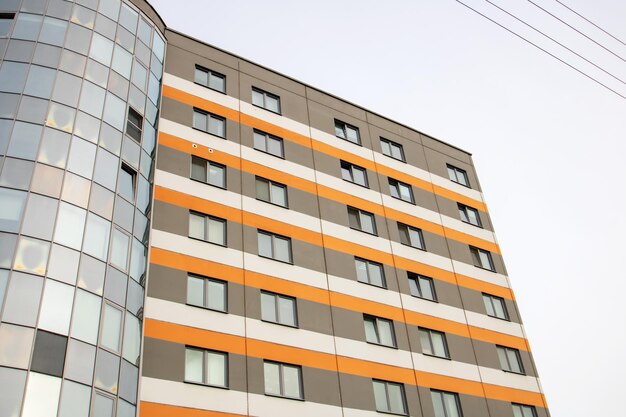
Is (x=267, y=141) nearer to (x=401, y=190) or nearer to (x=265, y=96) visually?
(x=265, y=96)

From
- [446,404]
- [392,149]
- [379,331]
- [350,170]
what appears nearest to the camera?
[446,404]

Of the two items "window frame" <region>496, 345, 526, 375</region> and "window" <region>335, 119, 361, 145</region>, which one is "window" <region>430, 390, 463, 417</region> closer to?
"window frame" <region>496, 345, 526, 375</region>

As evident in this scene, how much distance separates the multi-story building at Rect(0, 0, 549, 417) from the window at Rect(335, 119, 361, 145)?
0.12 metres

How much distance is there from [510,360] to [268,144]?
15.9 meters

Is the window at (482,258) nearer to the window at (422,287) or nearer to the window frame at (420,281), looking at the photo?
the window frame at (420,281)

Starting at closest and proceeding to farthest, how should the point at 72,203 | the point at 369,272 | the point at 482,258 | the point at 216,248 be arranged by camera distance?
1. the point at 72,203
2. the point at 216,248
3. the point at 369,272
4. the point at 482,258

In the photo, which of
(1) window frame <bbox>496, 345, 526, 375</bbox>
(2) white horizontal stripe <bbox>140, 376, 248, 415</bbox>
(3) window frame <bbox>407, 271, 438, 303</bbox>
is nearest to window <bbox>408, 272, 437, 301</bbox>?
(3) window frame <bbox>407, 271, 438, 303</bbox>

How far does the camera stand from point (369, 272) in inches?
1164

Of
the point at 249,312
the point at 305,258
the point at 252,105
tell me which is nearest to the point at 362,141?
the point at 252,105

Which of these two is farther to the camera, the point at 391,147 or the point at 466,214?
the point at 466,214

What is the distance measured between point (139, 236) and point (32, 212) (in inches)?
168

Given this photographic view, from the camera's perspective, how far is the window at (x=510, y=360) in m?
31.3

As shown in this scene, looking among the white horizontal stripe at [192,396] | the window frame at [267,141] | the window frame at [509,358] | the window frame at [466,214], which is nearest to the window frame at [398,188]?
the window frame at [466,214]

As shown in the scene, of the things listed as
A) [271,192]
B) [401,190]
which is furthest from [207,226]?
[401,190]
